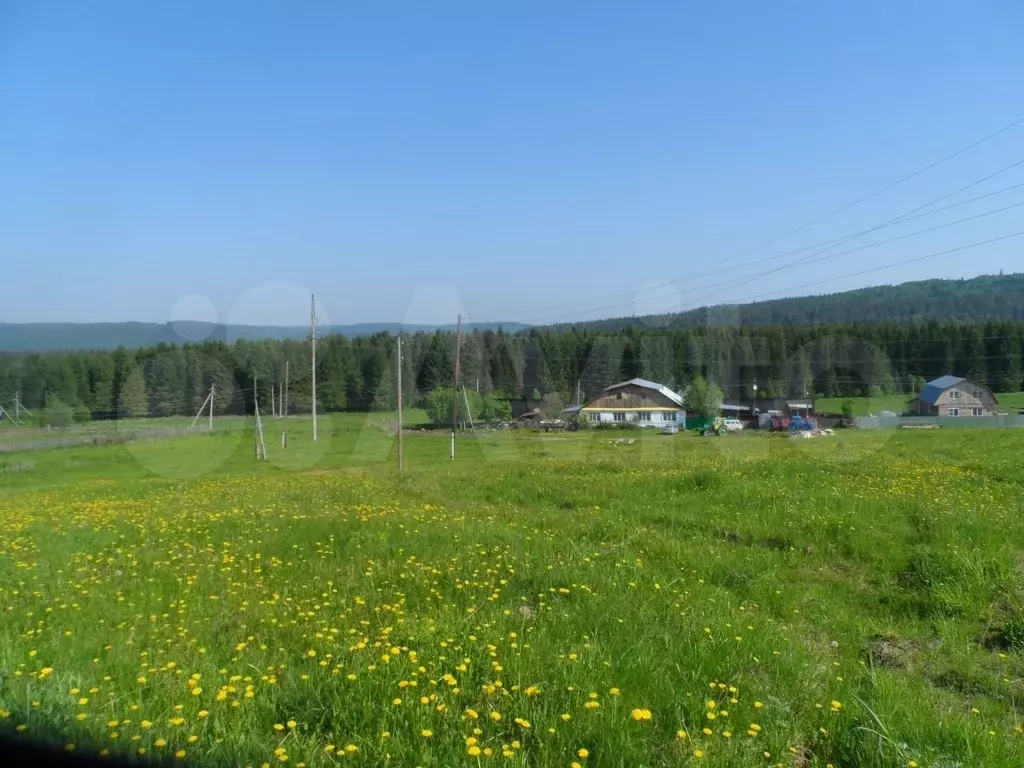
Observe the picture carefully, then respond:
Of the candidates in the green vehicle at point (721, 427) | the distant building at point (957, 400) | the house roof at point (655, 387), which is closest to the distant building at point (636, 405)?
the house roof at point (655, 387)

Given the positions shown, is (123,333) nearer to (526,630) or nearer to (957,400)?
(526,630)

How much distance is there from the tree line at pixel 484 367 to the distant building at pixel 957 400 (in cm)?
207

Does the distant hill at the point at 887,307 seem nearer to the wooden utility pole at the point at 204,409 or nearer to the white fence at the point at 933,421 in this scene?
the white fence at the point at 933,421

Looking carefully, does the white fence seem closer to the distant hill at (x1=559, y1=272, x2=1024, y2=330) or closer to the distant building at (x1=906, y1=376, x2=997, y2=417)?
the distant building at (x1=906, y1=376, x2=997, y2=417)

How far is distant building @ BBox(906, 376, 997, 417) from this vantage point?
45375mm

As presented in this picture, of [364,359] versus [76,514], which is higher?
[364,359]

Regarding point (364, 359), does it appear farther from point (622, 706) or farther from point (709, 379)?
point (622, 706)

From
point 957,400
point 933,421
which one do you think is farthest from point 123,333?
point 957,400

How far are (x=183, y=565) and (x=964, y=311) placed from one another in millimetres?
57697

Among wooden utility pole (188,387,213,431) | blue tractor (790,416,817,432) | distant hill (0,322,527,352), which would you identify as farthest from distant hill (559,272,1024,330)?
wooden utility pole (188,387,213,431)

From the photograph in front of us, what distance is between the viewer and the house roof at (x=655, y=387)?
2087 inches

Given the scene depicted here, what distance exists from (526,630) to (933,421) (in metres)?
47.2

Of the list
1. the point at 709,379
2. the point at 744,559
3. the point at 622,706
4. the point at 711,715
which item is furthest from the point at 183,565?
the point at 709,379

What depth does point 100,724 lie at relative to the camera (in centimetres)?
358
